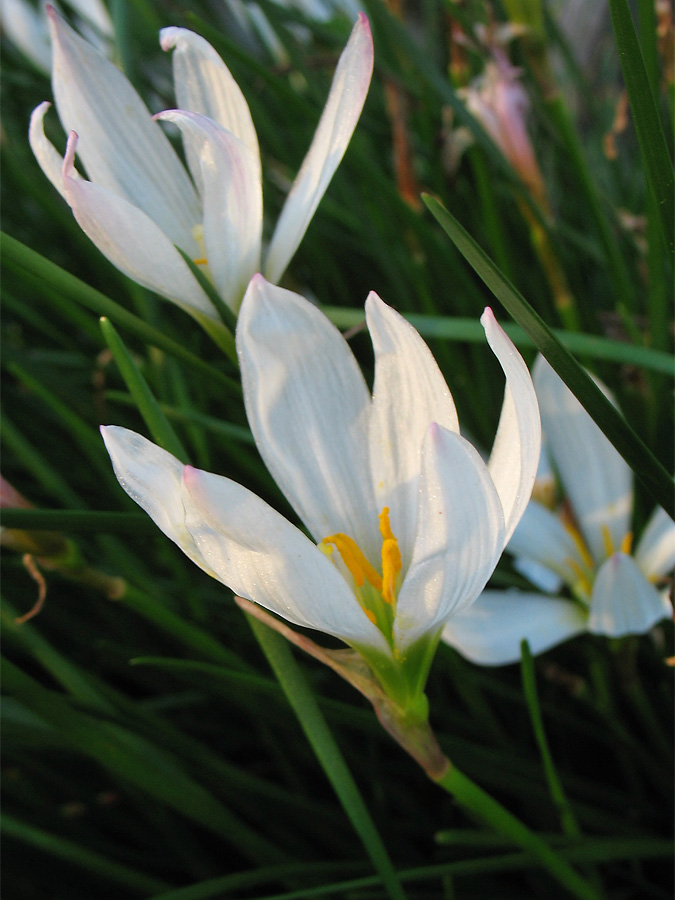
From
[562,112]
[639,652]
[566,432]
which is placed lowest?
[639,652]

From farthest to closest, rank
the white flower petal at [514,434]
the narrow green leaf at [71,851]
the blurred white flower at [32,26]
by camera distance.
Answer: the blurred white flower at [32,26]
the narrow green leaf at [71,851]
the white flower petal at [514,434]

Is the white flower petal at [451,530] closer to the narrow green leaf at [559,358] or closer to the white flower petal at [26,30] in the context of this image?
the narrow green leaf at [559,358]

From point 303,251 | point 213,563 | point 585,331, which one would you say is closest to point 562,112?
point 585,331

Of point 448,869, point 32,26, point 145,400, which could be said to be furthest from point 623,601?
point 32,26

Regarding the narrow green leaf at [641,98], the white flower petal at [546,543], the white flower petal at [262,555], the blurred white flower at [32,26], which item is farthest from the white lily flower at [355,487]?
the blurred white flower at [32,26]

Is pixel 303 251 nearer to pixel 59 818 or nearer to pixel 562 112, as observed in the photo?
pixel 562 112
